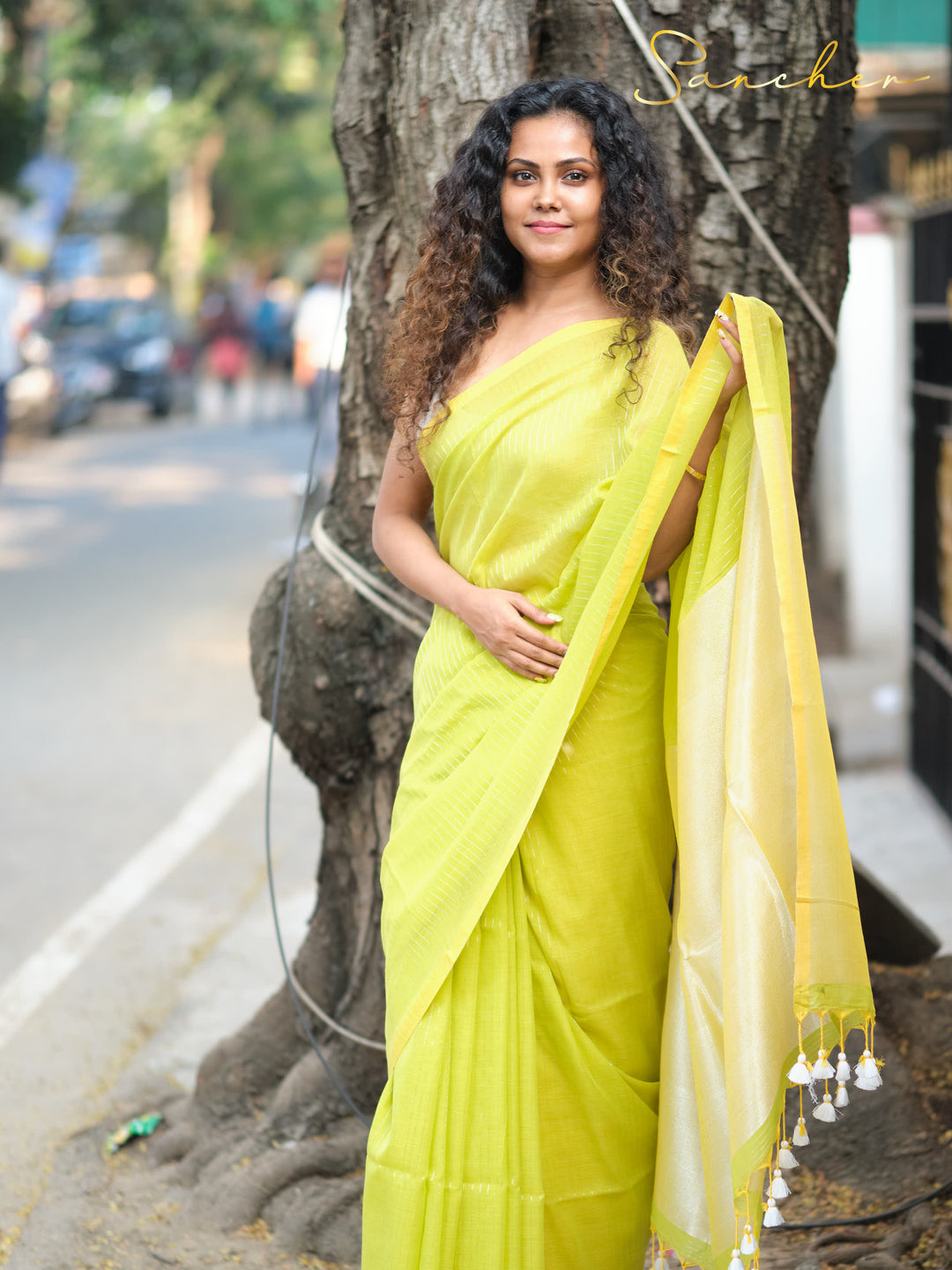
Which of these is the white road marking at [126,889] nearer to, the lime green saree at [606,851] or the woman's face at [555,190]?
the lime green saree at [606,851]

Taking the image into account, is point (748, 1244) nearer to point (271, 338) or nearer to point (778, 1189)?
point (778, 1189)

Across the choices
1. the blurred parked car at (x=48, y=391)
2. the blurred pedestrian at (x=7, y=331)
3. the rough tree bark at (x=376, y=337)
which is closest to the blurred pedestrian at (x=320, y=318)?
the blurred pedestrian at (x=7, y=331)

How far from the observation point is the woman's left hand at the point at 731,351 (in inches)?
86.3

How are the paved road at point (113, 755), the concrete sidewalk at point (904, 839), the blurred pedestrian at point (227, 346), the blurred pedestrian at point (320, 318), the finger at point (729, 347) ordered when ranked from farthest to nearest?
the blurred pedestrian at point (227, 346) < the blurred pedestrian at point (320, 318) < the concrete sidewalk at point (904, 839) < the paved road at point (113, 755) < the finger at point (729, 347)

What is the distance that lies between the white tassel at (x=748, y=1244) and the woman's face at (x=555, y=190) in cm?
138

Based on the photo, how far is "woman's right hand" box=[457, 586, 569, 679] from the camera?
2.24 meters

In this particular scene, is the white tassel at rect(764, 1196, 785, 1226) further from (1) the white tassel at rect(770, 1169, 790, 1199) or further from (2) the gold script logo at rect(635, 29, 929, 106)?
(2) the gold script logo at rect(635, 29, 929, 106)

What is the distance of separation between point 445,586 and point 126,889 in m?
3.10

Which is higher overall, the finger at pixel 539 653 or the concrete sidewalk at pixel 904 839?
the finger at pixel 539 653

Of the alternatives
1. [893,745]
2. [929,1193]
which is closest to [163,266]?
[893,745]

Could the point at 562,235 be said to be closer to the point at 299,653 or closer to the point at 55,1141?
the point at 299,653

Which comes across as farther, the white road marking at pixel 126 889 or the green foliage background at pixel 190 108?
the green foliage background at pixel 190 108

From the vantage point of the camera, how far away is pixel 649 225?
2260mm

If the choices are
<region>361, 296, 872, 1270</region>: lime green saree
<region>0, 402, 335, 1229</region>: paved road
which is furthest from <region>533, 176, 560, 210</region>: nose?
Answer: <region>0, 402, 335, 1229</region>: paved road
